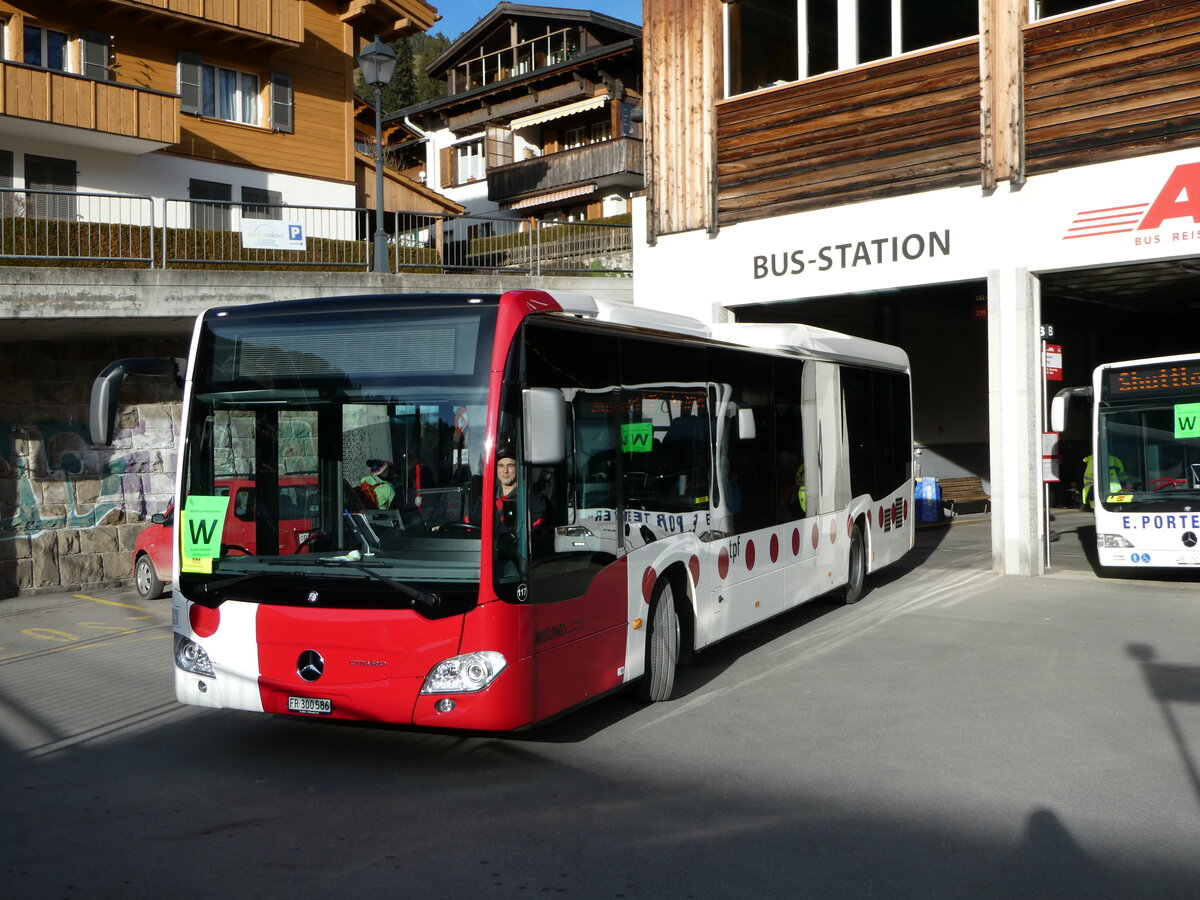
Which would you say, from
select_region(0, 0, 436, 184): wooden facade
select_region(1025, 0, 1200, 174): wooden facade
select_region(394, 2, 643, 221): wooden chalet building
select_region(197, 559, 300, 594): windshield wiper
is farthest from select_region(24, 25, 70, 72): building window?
select_region(197, 559, 300, 594): windshield wiper

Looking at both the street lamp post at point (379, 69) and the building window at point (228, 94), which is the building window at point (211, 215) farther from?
the building window at point (228, 94)

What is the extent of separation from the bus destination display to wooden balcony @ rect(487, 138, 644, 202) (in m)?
29.4

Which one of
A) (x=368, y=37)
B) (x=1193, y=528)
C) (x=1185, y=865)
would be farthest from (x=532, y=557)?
(x=368, y=37)

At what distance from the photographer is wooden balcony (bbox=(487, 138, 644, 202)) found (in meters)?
42.8

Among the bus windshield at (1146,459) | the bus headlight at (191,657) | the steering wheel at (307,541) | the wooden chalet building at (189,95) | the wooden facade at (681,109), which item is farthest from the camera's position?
the wooden chalet building at (189,95)

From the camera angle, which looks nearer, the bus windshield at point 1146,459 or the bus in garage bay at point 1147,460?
the bus in garage bay at point 1147,460

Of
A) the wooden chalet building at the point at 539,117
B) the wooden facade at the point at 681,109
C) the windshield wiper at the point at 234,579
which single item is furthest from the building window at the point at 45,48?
the windshield wiper at the point at 234,579

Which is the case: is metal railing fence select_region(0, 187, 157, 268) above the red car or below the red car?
above

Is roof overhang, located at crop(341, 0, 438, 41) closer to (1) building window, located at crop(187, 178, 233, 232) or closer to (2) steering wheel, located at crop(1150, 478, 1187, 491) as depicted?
(1) building window, located at crop(187, 178, 233, 232)

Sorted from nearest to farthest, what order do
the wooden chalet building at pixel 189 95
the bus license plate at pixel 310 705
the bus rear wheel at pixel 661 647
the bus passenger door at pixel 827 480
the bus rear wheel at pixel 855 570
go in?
the bus license plate at pixel 310 705
the bus rear wheel at pixel 661 647
the bus passenger door at pixel 827 480
the bus rear wheel at pixel 855 570
the wooden chalet building at pixel 189 95

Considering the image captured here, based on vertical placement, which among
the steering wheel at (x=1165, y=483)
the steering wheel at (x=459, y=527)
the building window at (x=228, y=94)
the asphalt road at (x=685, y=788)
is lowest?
the asphalt road at (x=685, y=788)

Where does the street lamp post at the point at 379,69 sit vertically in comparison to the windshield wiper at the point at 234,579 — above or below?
above

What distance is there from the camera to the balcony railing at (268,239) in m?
16.2

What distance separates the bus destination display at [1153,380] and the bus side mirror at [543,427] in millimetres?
10570
